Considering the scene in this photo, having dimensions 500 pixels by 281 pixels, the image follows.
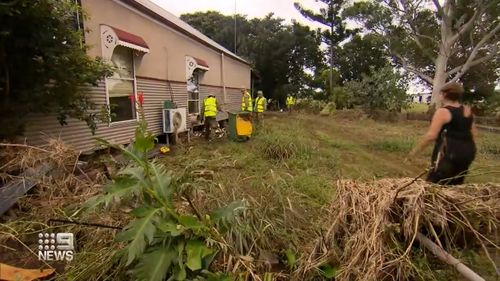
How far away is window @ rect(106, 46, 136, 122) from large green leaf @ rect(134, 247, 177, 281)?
6.76 m

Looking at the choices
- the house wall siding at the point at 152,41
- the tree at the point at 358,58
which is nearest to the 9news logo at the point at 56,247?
the house wall siding at the point at 152,41

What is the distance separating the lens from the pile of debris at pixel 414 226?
76.5 inches

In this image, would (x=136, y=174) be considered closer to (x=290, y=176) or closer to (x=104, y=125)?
(x=290, y=176)

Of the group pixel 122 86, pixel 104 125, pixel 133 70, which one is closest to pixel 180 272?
pixel 104 125

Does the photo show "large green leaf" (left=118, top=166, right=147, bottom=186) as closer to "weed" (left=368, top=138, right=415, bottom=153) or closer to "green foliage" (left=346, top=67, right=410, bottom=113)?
"weed" (left=368, top=138, right=415, bottom=153)

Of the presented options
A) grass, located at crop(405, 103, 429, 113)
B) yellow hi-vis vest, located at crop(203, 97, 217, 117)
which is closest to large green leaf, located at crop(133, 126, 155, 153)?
yellow hi-vis vest, located at crop(203, 97, 217, 117)

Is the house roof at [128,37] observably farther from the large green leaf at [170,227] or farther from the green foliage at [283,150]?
the large green leaf at [170,227]

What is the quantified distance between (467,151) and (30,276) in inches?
161

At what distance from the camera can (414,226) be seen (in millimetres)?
1963

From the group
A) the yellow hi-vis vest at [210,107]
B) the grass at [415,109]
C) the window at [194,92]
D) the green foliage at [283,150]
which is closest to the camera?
the green foliage at [283,150]

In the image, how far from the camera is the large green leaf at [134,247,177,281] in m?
2.12

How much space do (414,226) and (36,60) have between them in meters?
4.93

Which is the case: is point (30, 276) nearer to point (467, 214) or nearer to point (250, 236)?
point (250, 236)

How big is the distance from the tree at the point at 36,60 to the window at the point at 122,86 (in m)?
3.06
